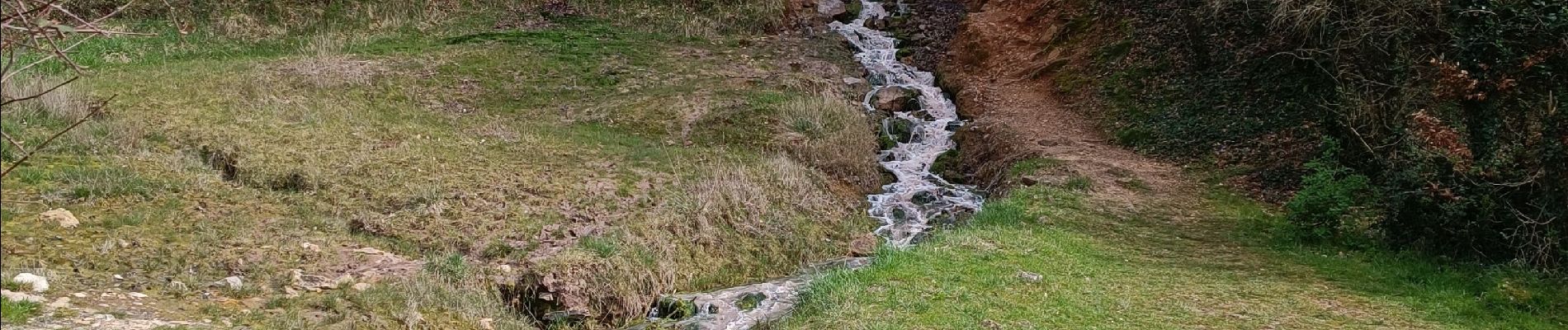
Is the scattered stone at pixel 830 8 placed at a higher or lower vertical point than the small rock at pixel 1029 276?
higher

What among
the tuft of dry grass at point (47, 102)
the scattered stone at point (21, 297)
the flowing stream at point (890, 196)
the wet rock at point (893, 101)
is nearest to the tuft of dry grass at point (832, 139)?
the flowing stream at point (890, 196)

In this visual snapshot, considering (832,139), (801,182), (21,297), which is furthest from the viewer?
(832,139)

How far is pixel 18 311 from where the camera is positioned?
6.18m

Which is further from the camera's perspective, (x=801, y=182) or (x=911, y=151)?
(x=911, y=151)

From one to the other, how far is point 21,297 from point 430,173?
4.93 meters

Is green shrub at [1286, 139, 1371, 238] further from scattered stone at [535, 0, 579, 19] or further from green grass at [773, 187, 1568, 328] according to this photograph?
scattered stone at [535, 0, 579, 19]

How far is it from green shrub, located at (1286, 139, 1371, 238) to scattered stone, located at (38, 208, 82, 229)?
10.6 m

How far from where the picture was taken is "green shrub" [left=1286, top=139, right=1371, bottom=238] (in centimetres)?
1011

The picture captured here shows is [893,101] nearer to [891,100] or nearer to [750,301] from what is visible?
[891,100]

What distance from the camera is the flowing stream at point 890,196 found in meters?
9.00

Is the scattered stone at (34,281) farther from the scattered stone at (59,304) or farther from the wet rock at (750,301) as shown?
the wet rock at (750,301)

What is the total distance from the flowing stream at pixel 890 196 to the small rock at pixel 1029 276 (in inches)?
72.2

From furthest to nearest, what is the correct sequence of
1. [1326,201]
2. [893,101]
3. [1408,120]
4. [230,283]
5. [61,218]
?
[893,101]
[1326,201]
[1408,120]
[61,218]
[230,283]

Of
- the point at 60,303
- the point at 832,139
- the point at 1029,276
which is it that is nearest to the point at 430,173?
the point at 60,303
